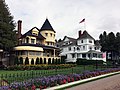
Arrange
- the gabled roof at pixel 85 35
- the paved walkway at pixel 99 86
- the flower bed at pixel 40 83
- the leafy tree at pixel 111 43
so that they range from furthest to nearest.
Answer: the leafy tree at pixel 111 43 → the gabled roof at pixel 85 35 → the paved walkway at pixel 99 86 → the flower bed at pixel 40 83

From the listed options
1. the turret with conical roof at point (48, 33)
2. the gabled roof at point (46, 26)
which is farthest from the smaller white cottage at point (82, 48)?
the gabled roof at point (46, 26)

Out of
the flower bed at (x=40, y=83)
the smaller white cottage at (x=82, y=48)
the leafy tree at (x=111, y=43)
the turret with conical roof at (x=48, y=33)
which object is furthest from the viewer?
the leafy tree at (x=111, y=43)

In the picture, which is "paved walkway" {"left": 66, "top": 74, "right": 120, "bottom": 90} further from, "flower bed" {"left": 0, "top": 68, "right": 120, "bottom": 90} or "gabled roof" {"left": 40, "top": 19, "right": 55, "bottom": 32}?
"gabled roof" {"left": 40, "top": 19, "right": 55, "bottom": 32}

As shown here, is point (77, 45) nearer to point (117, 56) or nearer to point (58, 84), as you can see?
point (117, 56)

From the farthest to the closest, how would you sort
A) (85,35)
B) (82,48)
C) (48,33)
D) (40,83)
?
(82,48), (85,35), (48,33), (40,83)

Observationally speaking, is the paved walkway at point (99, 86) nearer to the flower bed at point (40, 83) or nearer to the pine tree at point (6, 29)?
the flower bed at point (40, 83)

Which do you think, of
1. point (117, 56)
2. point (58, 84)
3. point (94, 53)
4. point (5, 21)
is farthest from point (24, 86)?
point (117, 56)

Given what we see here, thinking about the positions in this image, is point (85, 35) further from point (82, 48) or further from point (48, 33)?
point (48, 33)

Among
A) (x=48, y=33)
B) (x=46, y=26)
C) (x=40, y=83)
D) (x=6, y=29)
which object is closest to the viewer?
(x=40, y=83)

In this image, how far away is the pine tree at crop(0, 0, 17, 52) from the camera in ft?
149

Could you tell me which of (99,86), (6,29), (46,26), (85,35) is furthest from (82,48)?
(99,86)

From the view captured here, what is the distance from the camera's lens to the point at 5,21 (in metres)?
47.3

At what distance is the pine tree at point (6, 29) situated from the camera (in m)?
45.6

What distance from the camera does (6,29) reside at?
46094mm
